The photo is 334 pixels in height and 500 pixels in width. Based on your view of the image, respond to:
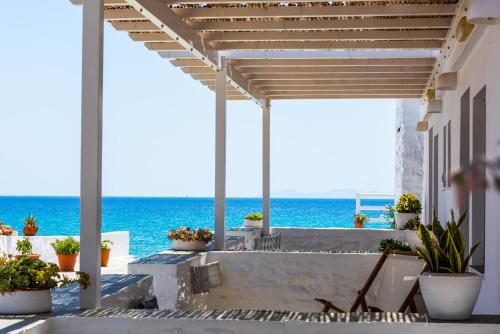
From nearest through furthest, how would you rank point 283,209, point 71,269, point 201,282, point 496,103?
1. point 496,103
2. point 201,282
3. point 71,269
4. point 283,209

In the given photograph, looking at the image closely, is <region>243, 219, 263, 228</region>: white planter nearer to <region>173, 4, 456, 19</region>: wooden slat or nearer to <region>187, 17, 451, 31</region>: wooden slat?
<region>187, 17, 451, 31</region>: wooden slat

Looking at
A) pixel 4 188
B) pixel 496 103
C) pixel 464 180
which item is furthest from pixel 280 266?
pixel 4 188

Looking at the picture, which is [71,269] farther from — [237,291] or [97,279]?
[97,279]

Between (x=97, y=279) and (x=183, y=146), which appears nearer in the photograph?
(x=97, y=279)

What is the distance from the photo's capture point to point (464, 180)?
60 centimetres

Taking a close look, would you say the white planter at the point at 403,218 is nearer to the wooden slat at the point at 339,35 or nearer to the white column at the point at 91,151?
the wooden slat at the point at 339,35

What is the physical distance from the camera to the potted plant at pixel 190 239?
7.98 m

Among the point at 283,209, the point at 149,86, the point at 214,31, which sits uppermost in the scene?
the point at 149,86

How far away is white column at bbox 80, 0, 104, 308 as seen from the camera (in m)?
4.44

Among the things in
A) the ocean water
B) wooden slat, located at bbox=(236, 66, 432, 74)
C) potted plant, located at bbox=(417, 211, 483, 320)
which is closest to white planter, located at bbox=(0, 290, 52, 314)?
potted plant, located at bbox=(417, 211, 483, 320)

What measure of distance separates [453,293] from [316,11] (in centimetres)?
325

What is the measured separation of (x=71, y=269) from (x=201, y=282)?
3661 millimetres

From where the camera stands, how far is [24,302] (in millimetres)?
4082

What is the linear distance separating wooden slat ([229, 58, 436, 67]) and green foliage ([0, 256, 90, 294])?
527 cm
